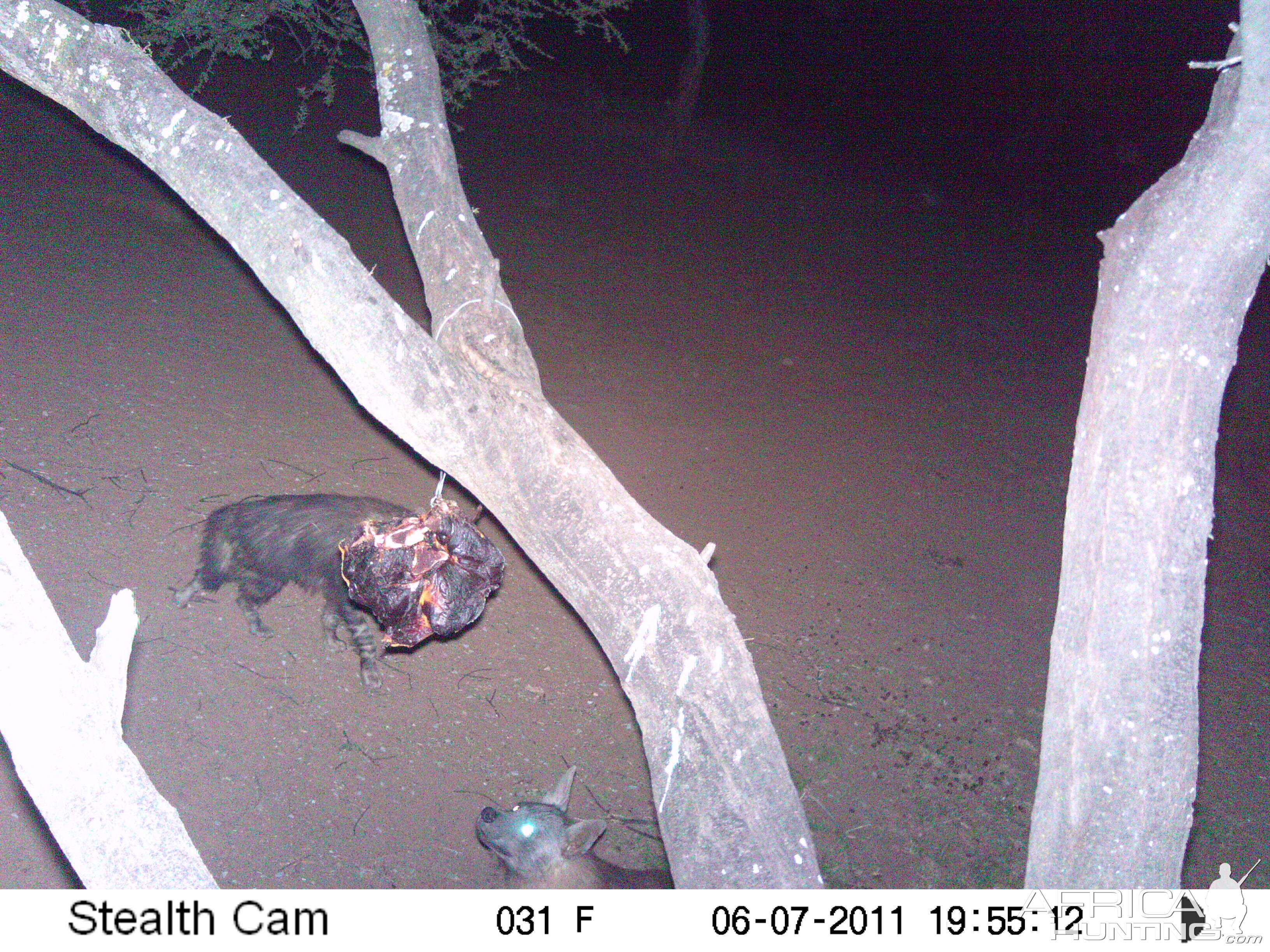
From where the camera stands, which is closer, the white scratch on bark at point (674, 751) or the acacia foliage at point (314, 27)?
the white scratch on bark at point (674, 751)

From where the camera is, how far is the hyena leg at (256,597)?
5.43 meters

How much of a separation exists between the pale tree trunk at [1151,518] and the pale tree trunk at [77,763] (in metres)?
1.86

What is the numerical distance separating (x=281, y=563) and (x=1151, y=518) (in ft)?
14.6

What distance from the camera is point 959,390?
381 inches

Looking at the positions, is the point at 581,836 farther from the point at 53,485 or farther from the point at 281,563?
the point at 53,485

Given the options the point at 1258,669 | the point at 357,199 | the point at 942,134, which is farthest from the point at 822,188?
the point at 1258,669

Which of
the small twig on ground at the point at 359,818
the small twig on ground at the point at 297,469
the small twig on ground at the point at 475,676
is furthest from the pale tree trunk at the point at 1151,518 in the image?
the small twig on ground at the point at 297,469

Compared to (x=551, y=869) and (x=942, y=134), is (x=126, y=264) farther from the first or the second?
(x=942, y=134)

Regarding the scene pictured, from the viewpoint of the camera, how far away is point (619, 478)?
7293 mm

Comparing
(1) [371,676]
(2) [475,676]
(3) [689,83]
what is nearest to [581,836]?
(2) [475,676]

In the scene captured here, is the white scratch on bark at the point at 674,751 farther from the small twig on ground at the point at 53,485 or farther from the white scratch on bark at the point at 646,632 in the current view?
the small twig on ground at the point at 53,485

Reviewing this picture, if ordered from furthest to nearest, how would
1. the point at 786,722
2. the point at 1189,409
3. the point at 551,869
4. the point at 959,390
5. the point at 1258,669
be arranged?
1. the point at 959,390
2. the point at 1258,669
3. the point at 786,722
4. the point at 551,869
5. the point at 1189,409

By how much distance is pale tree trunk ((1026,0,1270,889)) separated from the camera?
2.16 meters

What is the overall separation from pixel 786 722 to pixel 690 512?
1822mm
